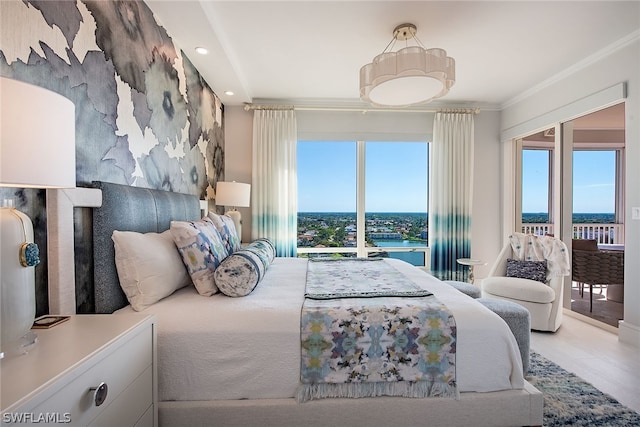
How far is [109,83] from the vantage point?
1.71 meters

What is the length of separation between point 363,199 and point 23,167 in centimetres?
387

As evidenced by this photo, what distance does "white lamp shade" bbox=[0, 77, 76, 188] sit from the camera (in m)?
0.74

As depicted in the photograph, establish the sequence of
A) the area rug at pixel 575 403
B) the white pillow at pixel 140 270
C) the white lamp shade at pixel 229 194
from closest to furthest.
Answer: the white pillow at pixel 140 270
the area rug at pixel 575 403
the white lamp shade at pixel 229 194

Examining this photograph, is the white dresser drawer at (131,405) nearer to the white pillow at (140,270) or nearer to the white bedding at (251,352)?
the white bedding at (251,352)

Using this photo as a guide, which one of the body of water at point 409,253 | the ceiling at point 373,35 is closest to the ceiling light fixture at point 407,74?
the ceiling at point 373,35

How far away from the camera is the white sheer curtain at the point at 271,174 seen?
405 cm

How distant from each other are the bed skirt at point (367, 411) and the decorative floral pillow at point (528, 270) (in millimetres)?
1972

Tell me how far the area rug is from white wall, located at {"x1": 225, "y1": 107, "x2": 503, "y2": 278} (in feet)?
8.20

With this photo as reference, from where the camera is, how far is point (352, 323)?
146 centimetres

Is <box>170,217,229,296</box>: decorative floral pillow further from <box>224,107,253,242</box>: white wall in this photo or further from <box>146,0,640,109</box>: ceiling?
<box>224,107,253,242</box>: white wall

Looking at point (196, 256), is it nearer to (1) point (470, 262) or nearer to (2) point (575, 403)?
(2) point (575, 403)

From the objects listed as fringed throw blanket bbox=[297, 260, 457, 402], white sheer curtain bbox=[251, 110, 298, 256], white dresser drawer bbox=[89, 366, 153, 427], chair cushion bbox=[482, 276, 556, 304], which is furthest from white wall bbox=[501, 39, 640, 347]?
white dresser drawer bbox=[89, 366, 153, 427]

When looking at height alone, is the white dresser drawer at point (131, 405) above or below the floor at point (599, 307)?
above

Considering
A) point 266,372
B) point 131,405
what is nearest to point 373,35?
point 266,372
